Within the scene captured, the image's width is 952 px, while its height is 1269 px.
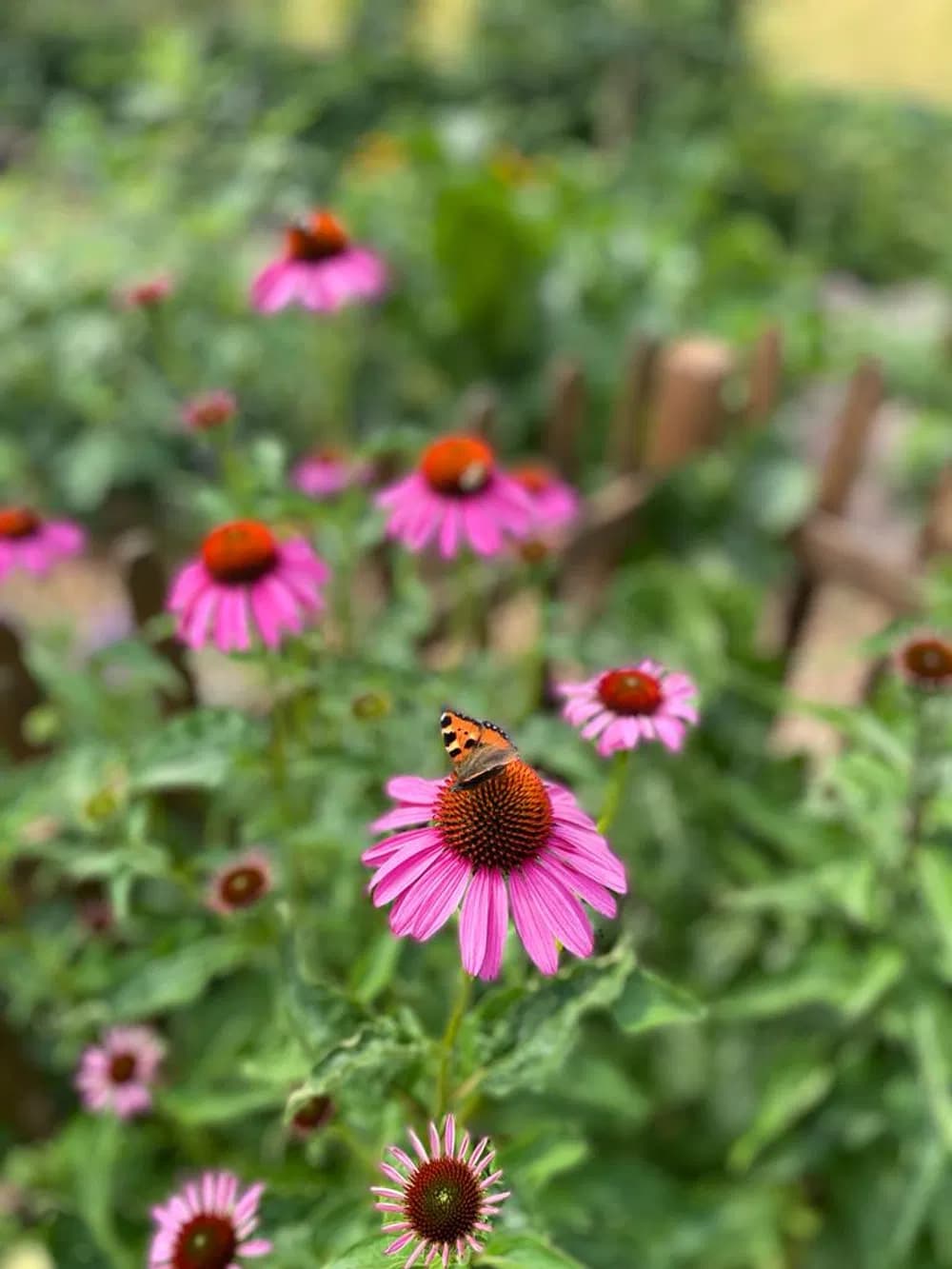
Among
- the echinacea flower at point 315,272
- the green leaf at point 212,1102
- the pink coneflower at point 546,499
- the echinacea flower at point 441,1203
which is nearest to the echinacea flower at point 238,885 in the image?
the green leaf at point 212,1102

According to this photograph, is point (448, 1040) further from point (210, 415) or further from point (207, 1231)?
point (210, 415)

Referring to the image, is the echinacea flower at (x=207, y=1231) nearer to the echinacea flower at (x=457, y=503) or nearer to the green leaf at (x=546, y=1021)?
the green leaf at (x=546, y=1021)

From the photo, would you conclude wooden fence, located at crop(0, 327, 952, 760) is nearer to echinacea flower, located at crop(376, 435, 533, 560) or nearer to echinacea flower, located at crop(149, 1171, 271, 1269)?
echinacea flower, located at crop(376, 435, 533, 560)

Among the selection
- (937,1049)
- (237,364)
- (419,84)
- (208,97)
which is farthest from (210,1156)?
(419,84)

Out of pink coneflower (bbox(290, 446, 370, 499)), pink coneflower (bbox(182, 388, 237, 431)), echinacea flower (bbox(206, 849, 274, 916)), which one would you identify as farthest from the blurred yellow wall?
echinacea flower (bbox(206, 849, 274, 916))

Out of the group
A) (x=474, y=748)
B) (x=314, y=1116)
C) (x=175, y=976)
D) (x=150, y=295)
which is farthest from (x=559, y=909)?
(x=150, y=295)

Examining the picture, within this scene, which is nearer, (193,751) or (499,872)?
(499,872)
